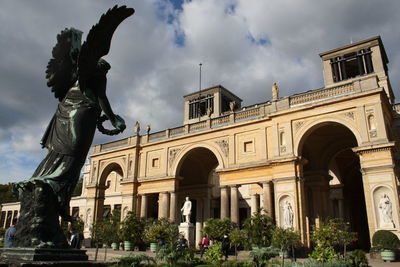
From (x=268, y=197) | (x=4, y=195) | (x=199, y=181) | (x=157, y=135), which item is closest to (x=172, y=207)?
(x=199, y=181)

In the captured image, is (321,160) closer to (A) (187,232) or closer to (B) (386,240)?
(B) (386,240)

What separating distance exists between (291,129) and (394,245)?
897 cm

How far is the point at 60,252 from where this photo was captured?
178 inches

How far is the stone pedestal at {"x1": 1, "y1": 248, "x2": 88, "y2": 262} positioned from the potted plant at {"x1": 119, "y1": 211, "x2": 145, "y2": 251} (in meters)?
19.0

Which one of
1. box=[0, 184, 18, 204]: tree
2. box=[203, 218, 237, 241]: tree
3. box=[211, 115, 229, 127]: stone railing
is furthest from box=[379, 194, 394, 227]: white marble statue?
box=[0, 184, 18, 204]: tree

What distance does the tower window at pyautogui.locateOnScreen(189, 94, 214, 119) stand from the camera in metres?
52.9

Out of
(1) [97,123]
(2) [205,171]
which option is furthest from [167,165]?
(1) [97,123]

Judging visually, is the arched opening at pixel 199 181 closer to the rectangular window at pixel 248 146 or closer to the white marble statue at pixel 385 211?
the rectangular window at pixel 248 146

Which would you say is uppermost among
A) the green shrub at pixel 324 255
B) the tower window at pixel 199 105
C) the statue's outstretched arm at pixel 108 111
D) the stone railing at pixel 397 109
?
the tower window at pixel 199 105

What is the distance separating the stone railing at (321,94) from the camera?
2059 centimetres

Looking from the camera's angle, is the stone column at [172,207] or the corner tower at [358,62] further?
the corner tower at [358,62]

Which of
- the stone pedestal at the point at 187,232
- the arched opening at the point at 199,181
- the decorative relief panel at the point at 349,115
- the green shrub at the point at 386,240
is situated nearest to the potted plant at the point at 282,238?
the green shrub at the point at 386,240

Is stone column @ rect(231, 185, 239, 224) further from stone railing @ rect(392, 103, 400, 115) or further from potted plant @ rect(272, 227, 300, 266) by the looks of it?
stone railing @ rect(392, 103, 400, 115)

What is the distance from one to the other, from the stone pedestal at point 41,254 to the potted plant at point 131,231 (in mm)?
19035
